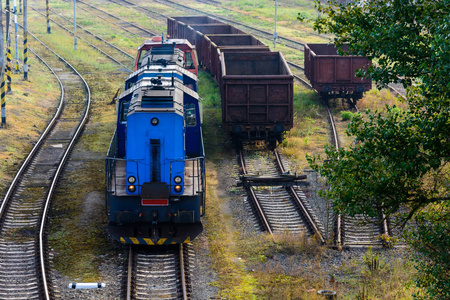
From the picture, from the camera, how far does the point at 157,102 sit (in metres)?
13.9

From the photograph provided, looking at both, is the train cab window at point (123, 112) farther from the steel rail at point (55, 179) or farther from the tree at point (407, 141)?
the tree at point (407, 141)

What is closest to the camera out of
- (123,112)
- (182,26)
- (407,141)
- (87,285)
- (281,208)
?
(407,141)

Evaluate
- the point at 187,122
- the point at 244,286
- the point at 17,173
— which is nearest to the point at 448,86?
the point at 244,286

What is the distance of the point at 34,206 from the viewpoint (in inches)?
652

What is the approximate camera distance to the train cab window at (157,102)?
13719 mm

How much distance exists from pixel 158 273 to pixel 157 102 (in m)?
3.87

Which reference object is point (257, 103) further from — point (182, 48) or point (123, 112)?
point (123, 112)

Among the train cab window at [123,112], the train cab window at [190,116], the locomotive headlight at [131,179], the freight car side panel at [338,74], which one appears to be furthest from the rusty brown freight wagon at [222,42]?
the locomotive headlight at [131,179]

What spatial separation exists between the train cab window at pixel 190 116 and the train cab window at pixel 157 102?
1500mm

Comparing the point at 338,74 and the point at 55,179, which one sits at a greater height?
the point at 338,74

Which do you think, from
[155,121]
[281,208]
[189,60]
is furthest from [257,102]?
[155,121]

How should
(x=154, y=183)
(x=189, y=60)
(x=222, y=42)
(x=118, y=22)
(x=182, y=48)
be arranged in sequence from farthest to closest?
(x=118, y=22) < (x=222, y=42) < (x=189, y=60) < (x=182, y=48) < (x=154, y=183)

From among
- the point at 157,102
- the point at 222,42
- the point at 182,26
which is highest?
the point at 182,26

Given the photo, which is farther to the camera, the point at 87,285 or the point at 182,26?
the point at 182,26
